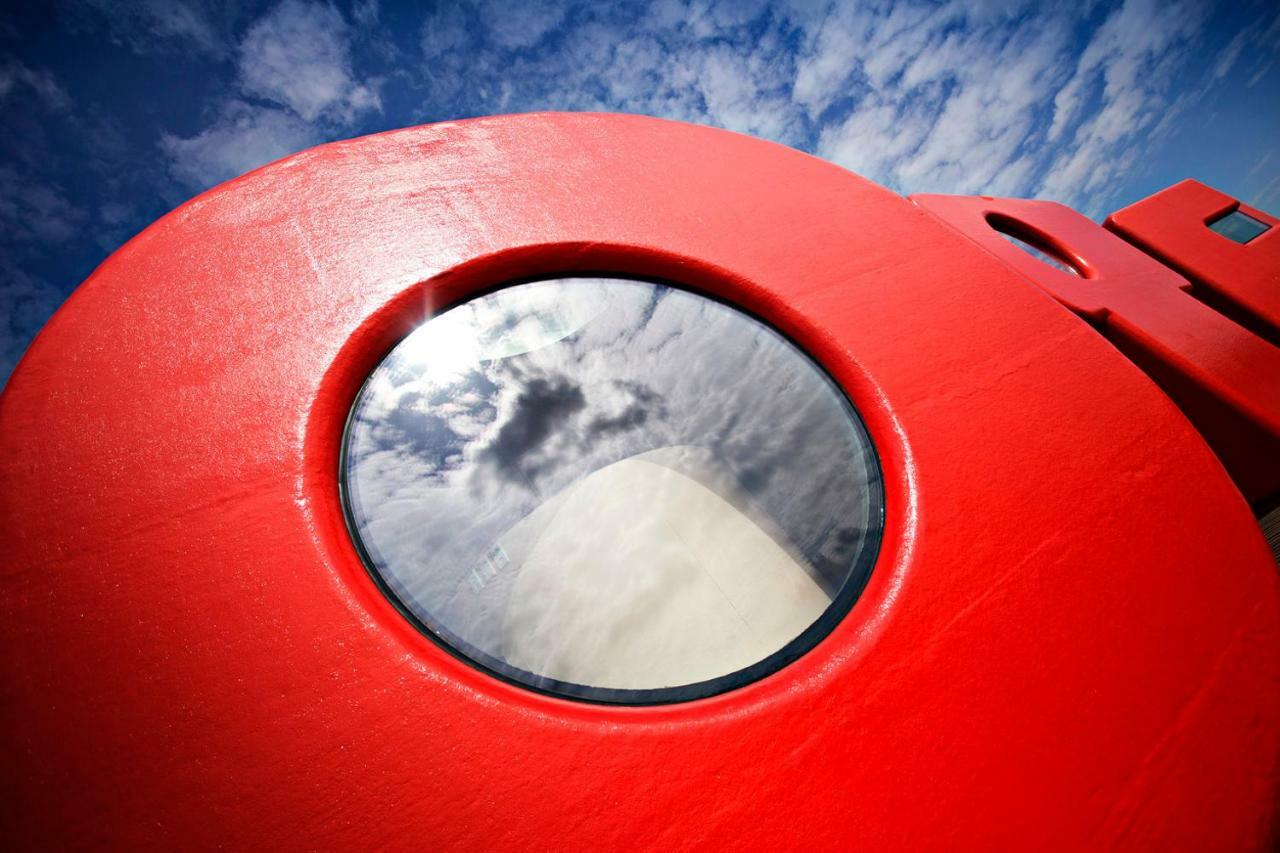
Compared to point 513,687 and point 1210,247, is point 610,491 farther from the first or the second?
point 1210,247

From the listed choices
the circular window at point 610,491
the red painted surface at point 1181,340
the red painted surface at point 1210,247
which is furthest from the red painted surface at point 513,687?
the red painted surface at point 1210,247

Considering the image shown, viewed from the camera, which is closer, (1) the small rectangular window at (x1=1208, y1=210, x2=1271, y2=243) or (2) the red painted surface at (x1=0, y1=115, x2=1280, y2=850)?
(2) the red painted surface at (x1=0, y1=115, x2=1280, y2=850)

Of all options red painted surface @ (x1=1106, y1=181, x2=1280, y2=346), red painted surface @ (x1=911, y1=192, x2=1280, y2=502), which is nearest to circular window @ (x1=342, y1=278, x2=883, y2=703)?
red painted surface @ (x1=911, y1=192, x2=1280, y2=502)

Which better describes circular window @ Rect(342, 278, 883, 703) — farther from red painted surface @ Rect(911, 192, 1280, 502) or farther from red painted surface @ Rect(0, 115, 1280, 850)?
red painted surface @ Rect(911, 192, 1280, 502)

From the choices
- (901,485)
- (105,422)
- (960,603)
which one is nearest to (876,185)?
(901,485)

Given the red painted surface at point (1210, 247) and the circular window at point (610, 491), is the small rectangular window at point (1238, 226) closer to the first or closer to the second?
the red painted surface at point (1210, 247)

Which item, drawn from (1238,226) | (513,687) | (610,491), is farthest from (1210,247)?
(513,687)

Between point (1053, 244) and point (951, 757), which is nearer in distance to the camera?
point (951, 757)

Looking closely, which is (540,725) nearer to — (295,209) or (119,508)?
(119,508)
